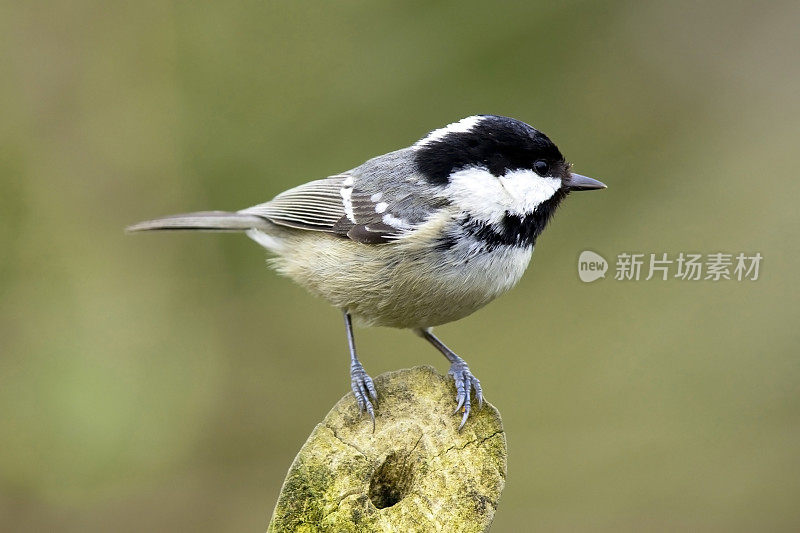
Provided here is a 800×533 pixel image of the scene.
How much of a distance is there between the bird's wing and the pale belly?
0.05 metres

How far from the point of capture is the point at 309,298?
159 inches

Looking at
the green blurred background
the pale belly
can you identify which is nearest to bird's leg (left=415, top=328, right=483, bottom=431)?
the pale belly

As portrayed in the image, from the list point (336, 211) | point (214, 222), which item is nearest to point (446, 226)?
point (336, 211)

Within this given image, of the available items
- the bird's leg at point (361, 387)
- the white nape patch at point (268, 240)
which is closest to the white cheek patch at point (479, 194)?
the bird's leg at point (361, 387)

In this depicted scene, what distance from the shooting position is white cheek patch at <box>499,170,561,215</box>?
238 centimetres

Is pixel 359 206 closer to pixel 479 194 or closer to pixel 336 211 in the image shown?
pixel 336 211

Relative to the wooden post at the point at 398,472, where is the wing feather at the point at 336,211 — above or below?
above

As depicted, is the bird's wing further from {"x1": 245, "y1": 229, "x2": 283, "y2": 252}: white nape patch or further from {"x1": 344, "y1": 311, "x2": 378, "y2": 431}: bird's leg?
{"x1": 344, "y1": 311, "x2": 378, "y2": 431}: bird's leg

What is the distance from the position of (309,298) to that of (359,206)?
1430 mm

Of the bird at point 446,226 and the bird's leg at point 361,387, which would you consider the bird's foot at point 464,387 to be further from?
the bird's leg at point 361,387

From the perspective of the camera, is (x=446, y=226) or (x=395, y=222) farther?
(x=395, y=222)

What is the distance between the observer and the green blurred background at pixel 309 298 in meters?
3.55

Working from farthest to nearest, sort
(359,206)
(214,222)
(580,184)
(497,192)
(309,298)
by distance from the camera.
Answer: (309,298)
(214,222)
(359,206)
(580,184)
(497,192)

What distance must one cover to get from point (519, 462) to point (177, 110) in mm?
2351
